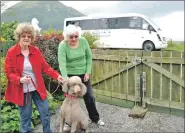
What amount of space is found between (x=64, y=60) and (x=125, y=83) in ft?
8.32

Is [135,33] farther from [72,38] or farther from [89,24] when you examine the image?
[72,38]

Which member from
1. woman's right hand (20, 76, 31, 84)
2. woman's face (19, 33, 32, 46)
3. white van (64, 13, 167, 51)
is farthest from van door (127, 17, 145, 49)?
woman's right hand (20, 76, 31, 84)

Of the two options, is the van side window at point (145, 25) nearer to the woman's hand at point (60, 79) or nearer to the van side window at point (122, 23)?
the van side window at point (122, 23)

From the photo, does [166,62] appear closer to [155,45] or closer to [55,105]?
[55,105]

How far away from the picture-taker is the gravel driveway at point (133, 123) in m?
4.98

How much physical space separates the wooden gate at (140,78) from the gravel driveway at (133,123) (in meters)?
0.32

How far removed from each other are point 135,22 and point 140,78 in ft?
44.4

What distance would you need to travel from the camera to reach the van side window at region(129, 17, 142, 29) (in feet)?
62.3

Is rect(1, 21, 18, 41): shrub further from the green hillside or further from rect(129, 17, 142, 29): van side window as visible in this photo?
rect(129, 17, 142, 29): van side window

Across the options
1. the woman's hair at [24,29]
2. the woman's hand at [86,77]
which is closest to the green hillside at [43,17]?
the woman's hand at [86,77]

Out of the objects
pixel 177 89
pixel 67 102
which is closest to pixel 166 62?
pixel 177 89

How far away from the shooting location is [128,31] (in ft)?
64.7

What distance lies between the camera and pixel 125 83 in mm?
6418

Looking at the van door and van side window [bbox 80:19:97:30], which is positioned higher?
van side window [bbox 80:19:97:30]
